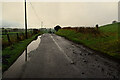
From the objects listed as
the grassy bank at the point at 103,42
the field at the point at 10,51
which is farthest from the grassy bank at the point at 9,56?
the grassy bank at the point at 103,42

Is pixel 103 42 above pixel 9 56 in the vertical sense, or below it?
above

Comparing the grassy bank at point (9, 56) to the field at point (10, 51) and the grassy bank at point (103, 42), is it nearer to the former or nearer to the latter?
the field at point (10, 51)

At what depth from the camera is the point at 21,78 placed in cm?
440

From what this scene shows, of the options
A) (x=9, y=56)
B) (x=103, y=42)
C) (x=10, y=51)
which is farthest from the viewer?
(x=103, y=42)

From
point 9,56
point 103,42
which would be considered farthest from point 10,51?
point 103,42

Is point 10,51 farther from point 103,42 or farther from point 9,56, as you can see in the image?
point 103,42

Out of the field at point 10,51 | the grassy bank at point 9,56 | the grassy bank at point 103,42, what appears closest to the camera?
the grassy bank at point 9,56

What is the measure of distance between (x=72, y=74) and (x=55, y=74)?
2.42 ft

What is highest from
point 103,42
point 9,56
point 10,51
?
point 103,42

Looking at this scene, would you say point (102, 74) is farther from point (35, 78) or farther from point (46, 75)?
point (35, 78)

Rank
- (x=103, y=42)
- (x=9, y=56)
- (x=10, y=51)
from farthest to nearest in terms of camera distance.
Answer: (x=103, y=42), (x=10, y=51), (x=9, y=56)

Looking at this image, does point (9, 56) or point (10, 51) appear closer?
point (9, 56)

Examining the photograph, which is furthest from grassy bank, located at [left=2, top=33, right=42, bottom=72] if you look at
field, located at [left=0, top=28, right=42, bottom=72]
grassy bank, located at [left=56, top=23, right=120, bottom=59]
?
grassy bank, located at [left=56, top=23, right=120, bottom=59]

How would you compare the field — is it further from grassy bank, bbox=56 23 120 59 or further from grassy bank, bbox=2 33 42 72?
grassy bank, bbox=56 23 120 59
